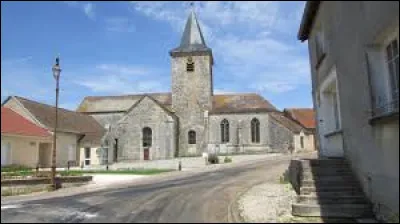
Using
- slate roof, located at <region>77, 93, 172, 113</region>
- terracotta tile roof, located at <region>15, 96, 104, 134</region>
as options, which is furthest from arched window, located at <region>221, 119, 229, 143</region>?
terracotta tile roof, located at <region>15, 96, 104, 134</region>

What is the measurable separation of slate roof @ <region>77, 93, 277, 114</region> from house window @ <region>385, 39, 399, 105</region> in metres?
40.8

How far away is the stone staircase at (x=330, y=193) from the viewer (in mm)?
8922

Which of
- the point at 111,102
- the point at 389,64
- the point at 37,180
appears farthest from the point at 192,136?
the point at 389,64

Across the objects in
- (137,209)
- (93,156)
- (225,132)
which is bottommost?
(137,209)

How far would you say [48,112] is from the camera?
41.9 meters

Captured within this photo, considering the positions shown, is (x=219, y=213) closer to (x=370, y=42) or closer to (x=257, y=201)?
(x=257, y=201)

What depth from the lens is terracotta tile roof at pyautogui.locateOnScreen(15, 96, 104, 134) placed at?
38.8 meters

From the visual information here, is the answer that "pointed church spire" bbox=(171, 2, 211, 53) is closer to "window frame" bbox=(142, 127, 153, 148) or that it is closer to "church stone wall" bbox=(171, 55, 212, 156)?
"church stone wall" bbox=(171, 55, 212, 156)

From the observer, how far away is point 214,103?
5250 cm

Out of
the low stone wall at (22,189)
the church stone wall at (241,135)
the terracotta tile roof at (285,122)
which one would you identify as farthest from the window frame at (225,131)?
the low stone wall at (22,189)

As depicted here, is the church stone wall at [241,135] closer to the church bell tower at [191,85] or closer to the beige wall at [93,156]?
the church bell tower at [191,85]

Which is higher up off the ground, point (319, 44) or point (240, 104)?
point (240, 104)

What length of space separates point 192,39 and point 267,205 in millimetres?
44631

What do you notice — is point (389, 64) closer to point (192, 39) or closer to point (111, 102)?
point (192, 39)
